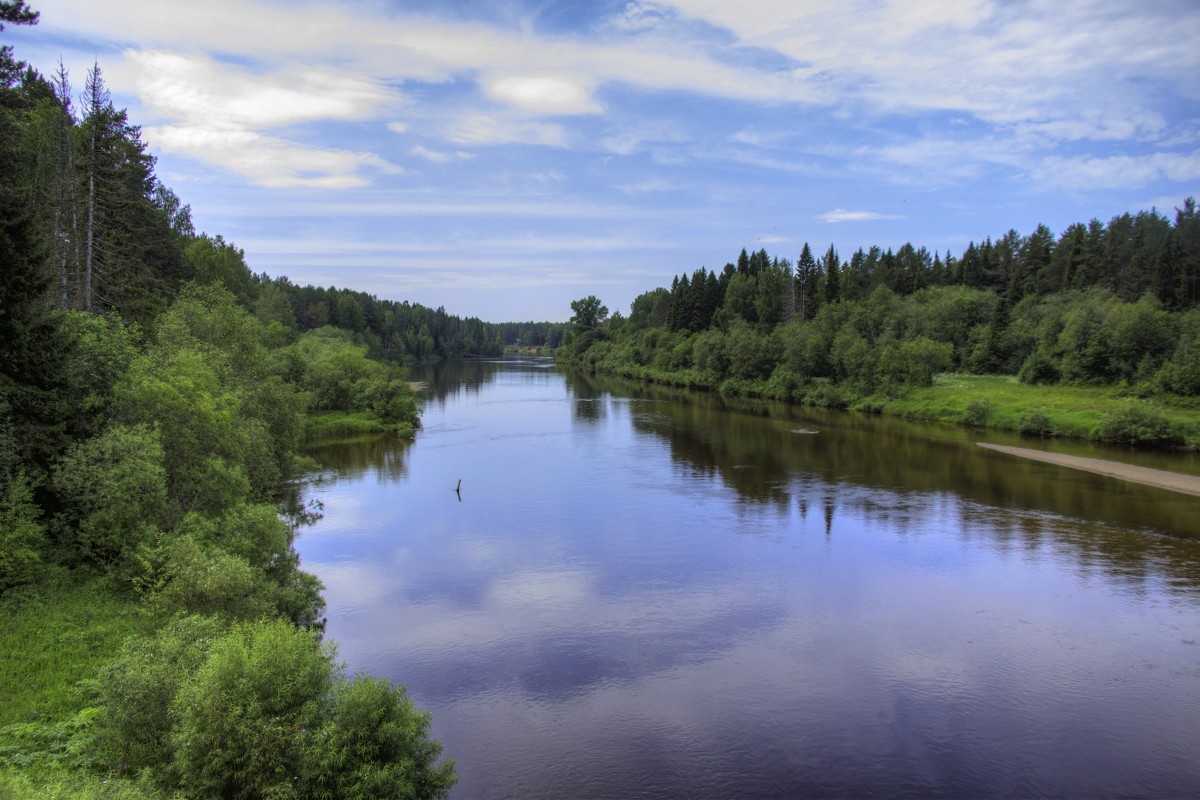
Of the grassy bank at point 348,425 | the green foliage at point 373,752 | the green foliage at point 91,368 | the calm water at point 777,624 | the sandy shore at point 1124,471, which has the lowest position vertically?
the calm water at point 777,624

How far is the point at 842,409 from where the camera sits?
8300 cm

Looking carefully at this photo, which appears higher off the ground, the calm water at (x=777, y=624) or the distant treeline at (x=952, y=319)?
the distant treeline at (x=952, y=319)

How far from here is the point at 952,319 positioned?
304ft

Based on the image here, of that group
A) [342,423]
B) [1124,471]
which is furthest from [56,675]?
[1124,471]

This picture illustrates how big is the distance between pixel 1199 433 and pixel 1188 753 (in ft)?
156

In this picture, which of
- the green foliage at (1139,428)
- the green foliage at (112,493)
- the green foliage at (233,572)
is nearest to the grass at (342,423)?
the green foliage at (233,572)

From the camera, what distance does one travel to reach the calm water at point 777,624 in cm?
1667

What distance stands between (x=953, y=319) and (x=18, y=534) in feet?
317

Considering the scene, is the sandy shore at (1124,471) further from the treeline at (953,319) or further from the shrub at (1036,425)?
the treeline at (953,319)

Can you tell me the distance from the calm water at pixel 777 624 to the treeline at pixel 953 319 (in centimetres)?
2643

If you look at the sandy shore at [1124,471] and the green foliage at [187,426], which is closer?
the green foliage at [187,426]

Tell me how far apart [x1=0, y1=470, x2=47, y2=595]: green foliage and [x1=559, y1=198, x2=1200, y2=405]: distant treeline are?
74231mm

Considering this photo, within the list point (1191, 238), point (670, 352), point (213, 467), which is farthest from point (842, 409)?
point (213, 467)

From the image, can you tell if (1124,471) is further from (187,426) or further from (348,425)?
(348,425)
